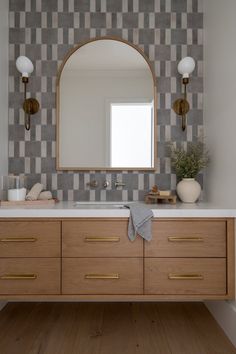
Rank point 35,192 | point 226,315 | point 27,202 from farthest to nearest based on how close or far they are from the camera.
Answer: point 35,192, point 27,202, point 226,315

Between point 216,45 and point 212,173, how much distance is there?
93 cm

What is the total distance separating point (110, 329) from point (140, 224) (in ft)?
2.48

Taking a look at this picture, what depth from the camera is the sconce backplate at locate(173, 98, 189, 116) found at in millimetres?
2406

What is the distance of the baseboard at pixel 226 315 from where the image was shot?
5.99 feet

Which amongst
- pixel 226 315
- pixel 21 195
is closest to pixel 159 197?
pixel 226 315

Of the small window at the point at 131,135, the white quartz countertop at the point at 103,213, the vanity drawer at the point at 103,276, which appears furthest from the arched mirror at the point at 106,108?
the vanity drawer at the point at 103,276

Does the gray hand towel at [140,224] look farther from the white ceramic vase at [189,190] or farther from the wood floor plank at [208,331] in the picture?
the wood floor plank at [208,331]

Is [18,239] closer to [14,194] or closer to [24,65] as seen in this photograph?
[14,194]

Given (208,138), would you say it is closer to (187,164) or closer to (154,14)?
(187,164)

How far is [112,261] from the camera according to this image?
5.98 feet

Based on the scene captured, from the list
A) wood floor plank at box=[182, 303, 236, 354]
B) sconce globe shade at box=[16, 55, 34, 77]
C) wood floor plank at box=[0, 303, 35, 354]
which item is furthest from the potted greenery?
wood floor plank at box=[0, 303, 35, 354]

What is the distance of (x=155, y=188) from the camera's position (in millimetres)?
2254

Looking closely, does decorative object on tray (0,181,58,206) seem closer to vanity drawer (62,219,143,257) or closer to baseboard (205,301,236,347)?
vanity drawer (62,219,143,257)

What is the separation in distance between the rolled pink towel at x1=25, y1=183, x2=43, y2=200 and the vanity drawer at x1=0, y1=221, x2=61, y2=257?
36 centimetres
